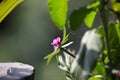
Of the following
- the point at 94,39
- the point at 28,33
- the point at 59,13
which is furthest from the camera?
the point at 28,33

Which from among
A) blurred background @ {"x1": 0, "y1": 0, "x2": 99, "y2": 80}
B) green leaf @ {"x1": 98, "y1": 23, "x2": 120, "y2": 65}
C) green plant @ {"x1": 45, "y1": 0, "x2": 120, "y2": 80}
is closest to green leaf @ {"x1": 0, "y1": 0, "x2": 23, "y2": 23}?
green plant @ {"x1": 45, "y1": 0, "x2": 120, "y2": 80}

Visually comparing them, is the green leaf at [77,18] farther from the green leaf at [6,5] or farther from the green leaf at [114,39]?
the green leaf at [6,5]

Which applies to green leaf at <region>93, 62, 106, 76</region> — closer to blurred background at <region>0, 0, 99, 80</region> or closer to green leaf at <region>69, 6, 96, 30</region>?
green leaf at <region>69, 6, 96, 30</region>

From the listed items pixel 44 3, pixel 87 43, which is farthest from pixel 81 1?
pixel 87 43

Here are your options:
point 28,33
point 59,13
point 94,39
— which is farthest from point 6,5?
point 28,33

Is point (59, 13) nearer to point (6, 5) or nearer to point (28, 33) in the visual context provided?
point (6, 5)

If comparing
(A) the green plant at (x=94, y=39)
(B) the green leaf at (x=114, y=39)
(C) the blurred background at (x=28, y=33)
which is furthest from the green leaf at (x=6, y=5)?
(C) the blurred background at (x=28, y=33)

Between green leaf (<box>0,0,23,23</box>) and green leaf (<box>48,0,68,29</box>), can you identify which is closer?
green leaf (<box>48,0,68,29</box>)

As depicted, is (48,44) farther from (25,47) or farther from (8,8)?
(8,8)
